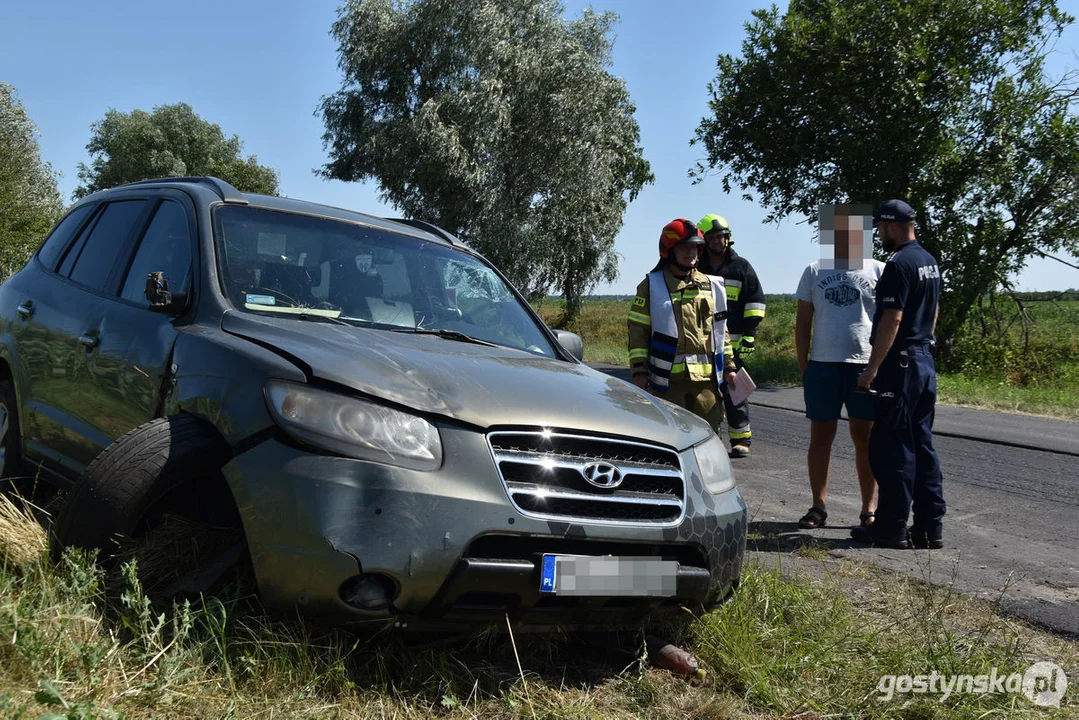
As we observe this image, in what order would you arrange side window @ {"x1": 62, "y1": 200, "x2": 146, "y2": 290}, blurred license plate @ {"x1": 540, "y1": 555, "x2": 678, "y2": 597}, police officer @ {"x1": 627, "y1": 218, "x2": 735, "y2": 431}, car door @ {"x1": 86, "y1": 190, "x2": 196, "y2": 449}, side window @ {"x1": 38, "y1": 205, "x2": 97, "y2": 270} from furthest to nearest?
1. police officer @ {"x1": 627, "y1": 218, "x2": 735, "y2": 431}
2. side window @ {"x1": 38, "y1": 205, "x2": 97, "y2": 270}
3. side window @ {"x1": 62, "y1": 200, "x2": 146, "y2": 290}
4. car door @ {"x1": 86, "y1": 190, "x2": 196, "y2": 449}
5. blurred license plate @ {"x1": 540, "y1": 555, "x2": 678, "y2": 597}

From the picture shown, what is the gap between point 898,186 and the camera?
62.6 feet

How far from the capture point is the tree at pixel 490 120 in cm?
3123

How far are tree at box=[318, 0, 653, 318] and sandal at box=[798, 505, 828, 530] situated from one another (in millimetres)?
26001

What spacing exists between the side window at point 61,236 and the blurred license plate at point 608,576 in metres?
3.73

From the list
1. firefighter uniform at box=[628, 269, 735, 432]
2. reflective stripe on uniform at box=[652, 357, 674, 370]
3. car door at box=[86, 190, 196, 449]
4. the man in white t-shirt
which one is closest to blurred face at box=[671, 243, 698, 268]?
firefighter uniform at box=[628, 269, 735, 432]

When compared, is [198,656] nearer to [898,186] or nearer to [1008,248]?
[898,186]

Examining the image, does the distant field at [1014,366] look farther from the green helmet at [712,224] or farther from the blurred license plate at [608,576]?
the blurred license plate at [608,576]

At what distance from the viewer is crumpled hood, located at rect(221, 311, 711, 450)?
3.08m

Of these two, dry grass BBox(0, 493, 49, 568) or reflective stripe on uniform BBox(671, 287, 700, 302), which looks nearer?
dry grass BBox(0, 493, 49, 568)

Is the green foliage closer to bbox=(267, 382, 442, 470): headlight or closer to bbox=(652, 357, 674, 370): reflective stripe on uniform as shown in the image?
bbox=(652, 357, 674, 370): reflective stripe on uniform

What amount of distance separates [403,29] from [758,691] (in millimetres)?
32871

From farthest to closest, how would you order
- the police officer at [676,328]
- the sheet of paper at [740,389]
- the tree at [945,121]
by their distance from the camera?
the tree at [945,121], the sheet of paper at [740,389], the police officer at [676,328]

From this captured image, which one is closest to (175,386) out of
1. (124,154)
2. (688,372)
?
(688,372)

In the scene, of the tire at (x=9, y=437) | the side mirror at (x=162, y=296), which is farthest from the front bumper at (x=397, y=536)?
the tire at (x=9, y=437)
